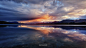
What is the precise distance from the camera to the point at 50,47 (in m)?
6.22

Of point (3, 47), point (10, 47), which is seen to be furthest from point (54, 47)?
point (3, 47)

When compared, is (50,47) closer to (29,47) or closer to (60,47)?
(60,47)

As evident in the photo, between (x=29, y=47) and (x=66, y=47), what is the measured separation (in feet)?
13.3

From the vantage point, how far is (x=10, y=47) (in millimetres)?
6188

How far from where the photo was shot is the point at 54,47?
6207 millimetres

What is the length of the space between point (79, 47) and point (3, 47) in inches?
329

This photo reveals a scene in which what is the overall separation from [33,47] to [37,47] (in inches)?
17.5

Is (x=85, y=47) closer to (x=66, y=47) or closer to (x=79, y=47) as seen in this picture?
(x=79, y=47)

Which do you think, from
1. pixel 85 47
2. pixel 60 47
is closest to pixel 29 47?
pixel 60 47

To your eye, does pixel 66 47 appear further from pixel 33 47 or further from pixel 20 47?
Answer: pixel 20 47

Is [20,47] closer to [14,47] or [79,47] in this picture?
[14,47]

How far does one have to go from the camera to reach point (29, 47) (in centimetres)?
620

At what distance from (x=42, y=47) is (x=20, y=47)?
2.41m

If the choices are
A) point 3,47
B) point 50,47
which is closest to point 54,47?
point 50,47
